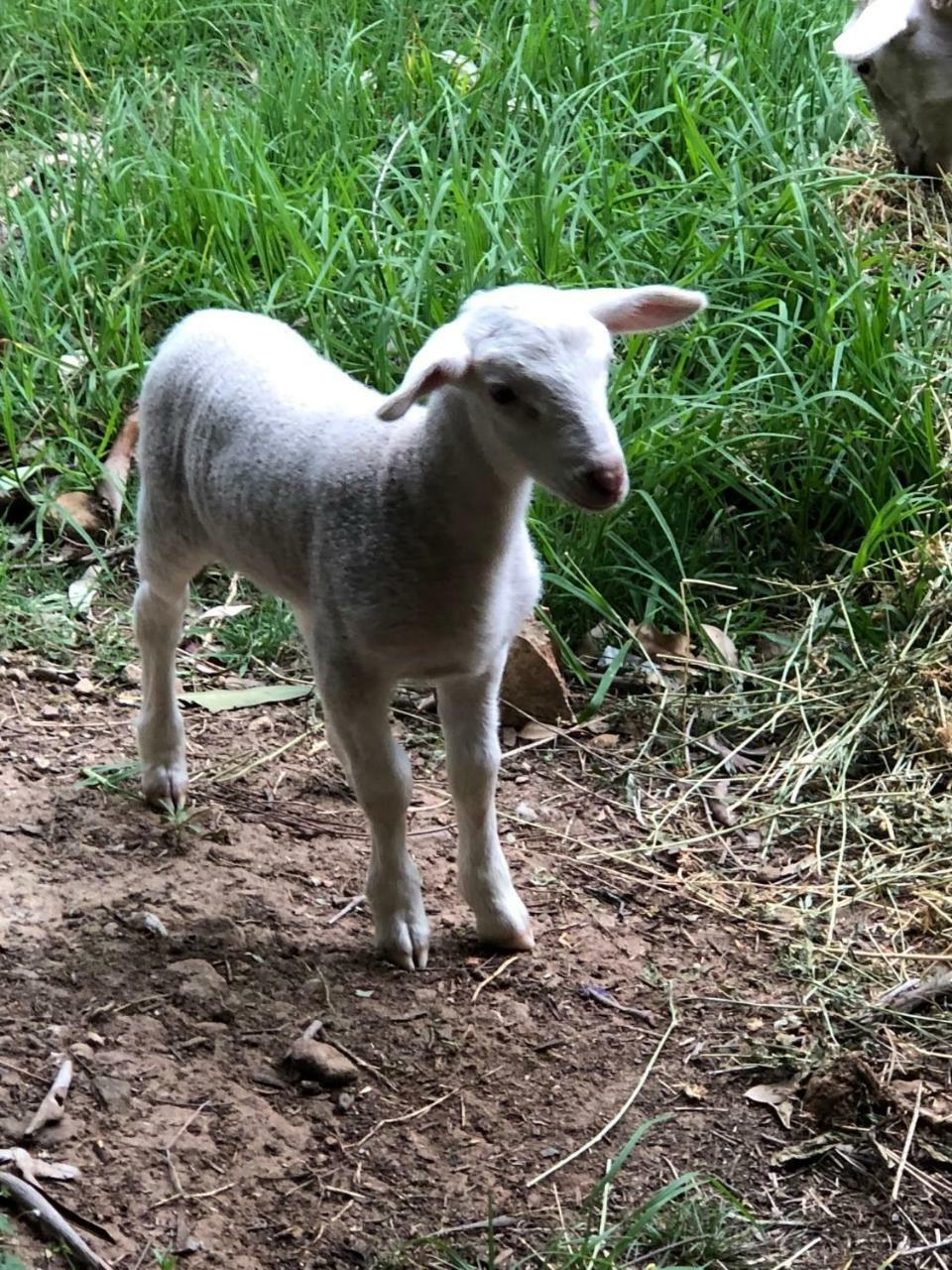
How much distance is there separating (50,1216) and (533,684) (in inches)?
69.7

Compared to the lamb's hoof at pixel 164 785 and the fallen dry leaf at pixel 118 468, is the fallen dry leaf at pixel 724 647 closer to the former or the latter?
the lamb's hoof at pixel 164 785

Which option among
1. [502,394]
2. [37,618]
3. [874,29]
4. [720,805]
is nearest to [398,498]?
[502,394]

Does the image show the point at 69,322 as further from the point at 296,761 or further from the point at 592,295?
the point at 592,295

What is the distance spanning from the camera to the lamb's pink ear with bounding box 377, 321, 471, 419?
2201 millimetres

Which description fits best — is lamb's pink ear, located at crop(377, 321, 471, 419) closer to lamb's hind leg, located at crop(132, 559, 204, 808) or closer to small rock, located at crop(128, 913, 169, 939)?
lamb's hind leg, located at crop(132, 559, 204, 808)

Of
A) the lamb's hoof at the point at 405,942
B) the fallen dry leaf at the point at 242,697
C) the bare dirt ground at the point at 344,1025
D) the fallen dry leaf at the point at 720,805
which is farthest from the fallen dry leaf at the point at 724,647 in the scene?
the lamb's hoof at the point at 405,942

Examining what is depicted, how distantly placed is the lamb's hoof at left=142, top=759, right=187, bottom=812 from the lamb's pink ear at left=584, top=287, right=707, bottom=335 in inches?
54.6

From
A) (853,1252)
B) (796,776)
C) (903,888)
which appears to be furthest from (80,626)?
(853,1252)

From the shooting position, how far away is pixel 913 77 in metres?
4.80

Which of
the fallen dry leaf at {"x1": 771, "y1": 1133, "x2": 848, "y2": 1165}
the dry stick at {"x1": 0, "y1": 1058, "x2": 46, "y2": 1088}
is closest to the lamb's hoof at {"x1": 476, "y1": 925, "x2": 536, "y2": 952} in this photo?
the fallen dry leaf at {"x1": 771, "y1": 1133, "x2": 848, "y2": 1165}

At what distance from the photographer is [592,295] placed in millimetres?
2414

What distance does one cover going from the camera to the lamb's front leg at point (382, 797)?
2.61 meters

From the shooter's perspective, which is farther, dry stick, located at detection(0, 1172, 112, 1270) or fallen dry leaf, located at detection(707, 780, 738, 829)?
fallen dry leaf, located at detection(707, 780, 738, 829)

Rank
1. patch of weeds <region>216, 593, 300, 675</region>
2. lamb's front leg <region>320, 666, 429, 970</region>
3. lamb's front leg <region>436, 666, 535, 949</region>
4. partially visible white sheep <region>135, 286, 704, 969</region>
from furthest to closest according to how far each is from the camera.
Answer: patch of weeds <region>216, 593, 300, 675</region> → lamb's front leg <region>436, 666, 535, 949</region> → lamb's front leg <region>320, 666, 429, 970</region> → partially visible white sheep <region>135, 286, 704, 969</region>
